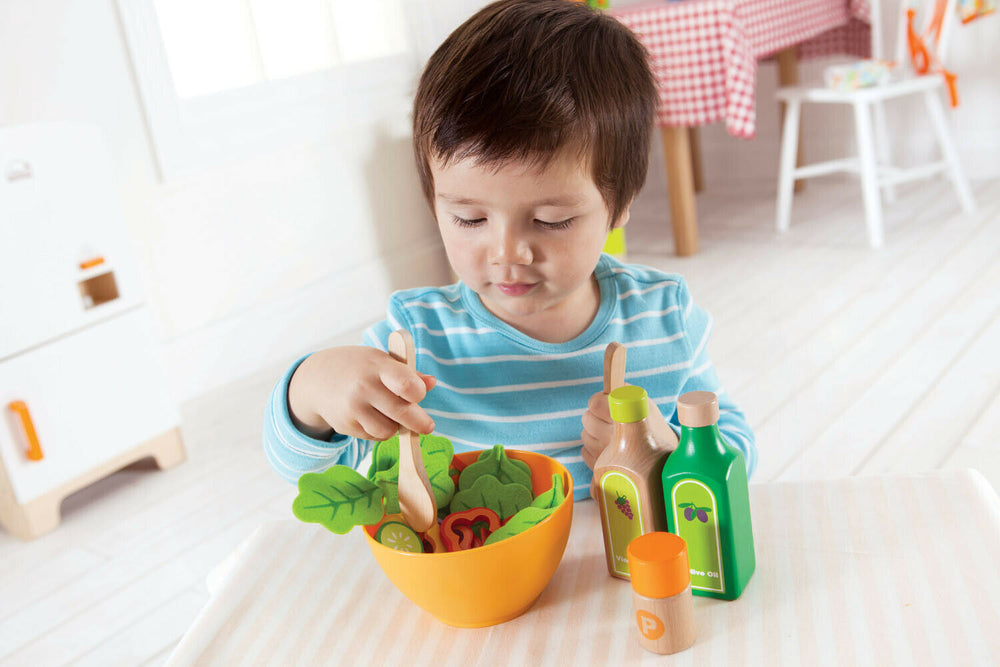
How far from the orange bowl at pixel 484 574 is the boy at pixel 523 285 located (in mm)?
92

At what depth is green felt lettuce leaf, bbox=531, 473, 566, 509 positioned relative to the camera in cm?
61

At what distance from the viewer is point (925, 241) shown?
282cm

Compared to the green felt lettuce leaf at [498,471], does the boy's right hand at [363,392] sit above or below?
above

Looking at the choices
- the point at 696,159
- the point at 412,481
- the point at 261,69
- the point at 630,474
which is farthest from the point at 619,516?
the point at 696,159

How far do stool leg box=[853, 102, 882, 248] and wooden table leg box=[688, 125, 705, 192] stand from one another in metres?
0.97

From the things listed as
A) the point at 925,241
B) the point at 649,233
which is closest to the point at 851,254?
the point at 925,241

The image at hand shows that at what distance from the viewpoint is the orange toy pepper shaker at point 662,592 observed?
1.76 ft

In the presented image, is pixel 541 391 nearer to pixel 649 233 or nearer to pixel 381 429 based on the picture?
pixel 381 429

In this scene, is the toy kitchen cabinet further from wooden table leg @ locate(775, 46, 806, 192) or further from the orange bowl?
wooden table leg @ locate(775, 46, 806, 192)

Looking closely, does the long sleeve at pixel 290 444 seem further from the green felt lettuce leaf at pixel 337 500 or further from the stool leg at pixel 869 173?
the stool leg at pixel 869 173

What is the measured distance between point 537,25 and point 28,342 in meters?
1.43

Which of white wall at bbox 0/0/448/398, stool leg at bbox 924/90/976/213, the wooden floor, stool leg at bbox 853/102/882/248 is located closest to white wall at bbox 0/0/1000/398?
white wall at bbox 0/0/448/398

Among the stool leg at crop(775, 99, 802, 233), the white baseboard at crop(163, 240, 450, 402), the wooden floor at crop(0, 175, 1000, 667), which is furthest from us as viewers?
the stool leg at crop(775, 99, 802, 233)

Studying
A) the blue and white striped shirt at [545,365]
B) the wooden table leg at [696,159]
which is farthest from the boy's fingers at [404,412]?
the wooden table leg at [696,159]
